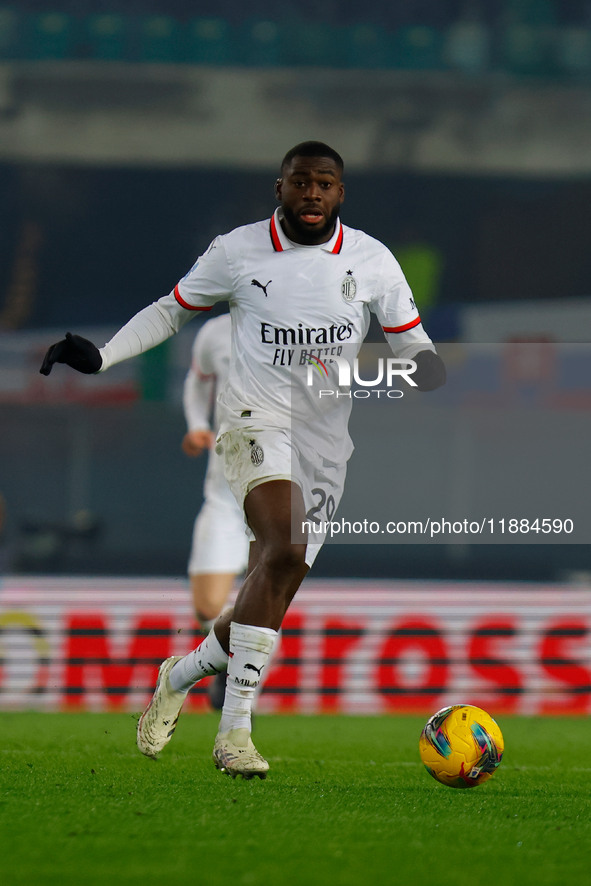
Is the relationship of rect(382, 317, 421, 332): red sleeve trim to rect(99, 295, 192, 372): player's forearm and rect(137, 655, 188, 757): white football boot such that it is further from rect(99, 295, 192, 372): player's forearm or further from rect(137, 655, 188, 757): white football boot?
rect(137, 655, 188, 757): white football boot

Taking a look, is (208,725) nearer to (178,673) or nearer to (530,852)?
(178,673)

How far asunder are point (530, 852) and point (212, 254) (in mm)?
2235

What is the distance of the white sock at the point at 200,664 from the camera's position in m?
4.32

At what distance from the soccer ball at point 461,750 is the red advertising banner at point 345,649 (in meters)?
4.88

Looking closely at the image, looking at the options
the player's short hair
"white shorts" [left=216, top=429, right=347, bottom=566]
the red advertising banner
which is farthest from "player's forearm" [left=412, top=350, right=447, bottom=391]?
the red advertising banner

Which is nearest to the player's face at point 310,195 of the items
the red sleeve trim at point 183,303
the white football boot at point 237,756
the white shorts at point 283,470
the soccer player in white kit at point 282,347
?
the soccer player in white kit at point 282,347

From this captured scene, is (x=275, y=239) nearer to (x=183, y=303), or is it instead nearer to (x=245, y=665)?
(x=183, y=303)

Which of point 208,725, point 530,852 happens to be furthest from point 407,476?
point 530,852

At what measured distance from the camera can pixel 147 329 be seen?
4.42 meters

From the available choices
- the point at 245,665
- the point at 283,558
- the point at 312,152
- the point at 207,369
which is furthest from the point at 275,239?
the point at 207,369

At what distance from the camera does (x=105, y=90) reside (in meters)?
17.8

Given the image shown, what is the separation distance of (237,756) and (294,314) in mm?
1404

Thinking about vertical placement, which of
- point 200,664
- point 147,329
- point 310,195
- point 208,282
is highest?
point 310,195

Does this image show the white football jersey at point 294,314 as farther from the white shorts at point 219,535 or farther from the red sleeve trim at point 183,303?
the white shorts at point 219,535
